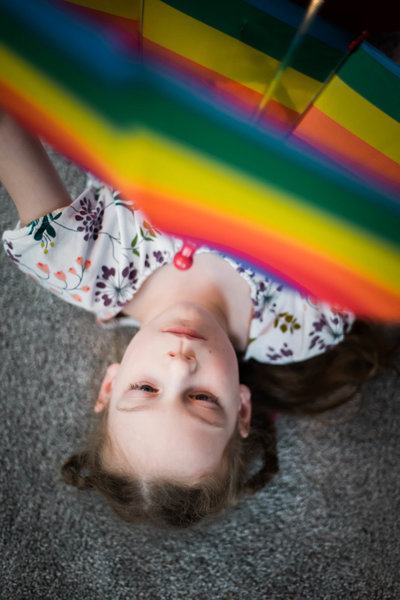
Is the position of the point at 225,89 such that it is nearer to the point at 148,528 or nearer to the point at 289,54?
→ the point at 289,54

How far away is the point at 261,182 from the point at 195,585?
56 centimetres

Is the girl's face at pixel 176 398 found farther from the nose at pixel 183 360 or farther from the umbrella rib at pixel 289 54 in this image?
the umbrella rib at pixel 289 54

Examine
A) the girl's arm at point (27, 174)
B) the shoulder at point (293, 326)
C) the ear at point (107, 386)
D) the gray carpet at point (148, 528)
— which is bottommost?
the gray carpet at point (148, 528)

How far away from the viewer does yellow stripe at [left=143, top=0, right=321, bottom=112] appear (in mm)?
366

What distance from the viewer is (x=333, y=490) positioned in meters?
0.71

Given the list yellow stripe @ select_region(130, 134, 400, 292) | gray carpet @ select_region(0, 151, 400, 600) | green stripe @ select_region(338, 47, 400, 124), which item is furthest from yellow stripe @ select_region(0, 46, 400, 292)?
gray carpet @ select_region(0, 151, 400, 600)

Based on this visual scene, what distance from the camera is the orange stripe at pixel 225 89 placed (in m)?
0.37

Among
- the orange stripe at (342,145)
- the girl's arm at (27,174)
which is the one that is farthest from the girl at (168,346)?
the orange stripe at (342,145)

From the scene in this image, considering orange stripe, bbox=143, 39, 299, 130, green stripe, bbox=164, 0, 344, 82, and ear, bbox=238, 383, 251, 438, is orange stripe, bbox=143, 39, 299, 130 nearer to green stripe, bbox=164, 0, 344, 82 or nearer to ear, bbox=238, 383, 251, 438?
green stripe, bbox=164, 0, 344, 82

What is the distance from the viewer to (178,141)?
377mm

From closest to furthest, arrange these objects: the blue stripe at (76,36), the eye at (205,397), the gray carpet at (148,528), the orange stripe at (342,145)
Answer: the blue stripe at (76,36), the orange stripe at (342,145), the eye at (205,397), the gray carpet at (148,528)

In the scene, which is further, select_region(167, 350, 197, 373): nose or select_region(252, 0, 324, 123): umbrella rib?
select_region(167, 350, 197, 373): nose

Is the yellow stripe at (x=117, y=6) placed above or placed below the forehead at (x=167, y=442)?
above

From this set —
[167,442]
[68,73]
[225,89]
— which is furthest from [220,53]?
[167,442]
